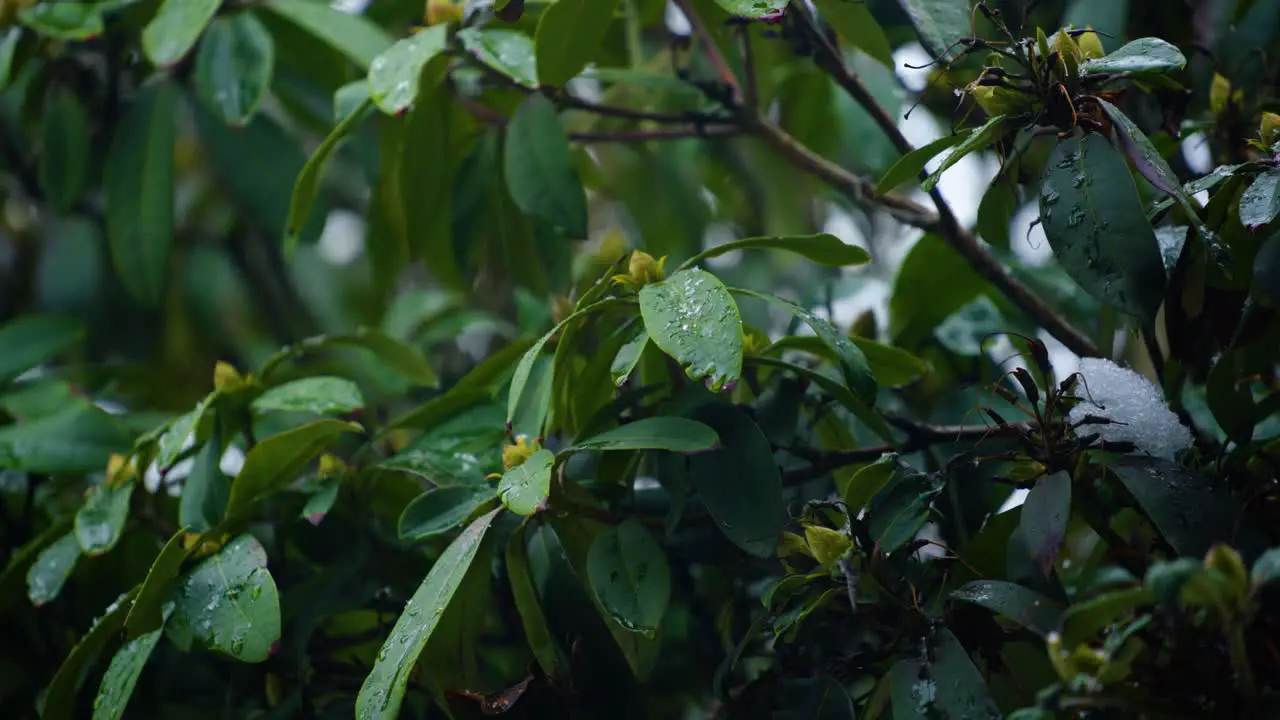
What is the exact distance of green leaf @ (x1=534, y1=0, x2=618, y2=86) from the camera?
0.89 meters

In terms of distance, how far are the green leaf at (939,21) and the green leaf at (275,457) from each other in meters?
0.56

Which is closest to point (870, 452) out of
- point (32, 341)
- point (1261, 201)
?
point (1261, 201)

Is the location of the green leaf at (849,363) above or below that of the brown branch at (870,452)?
above

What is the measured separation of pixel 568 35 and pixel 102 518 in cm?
59

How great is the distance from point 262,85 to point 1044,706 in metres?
0.98

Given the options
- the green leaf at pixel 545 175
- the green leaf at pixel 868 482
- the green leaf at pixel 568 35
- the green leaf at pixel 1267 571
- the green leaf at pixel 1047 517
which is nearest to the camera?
the green leaf at pixel 1267 571

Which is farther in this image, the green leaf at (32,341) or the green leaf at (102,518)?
the green leaf at (32,341)

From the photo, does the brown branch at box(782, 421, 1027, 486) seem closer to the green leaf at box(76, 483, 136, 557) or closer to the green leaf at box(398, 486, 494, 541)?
the green leaf at box(398, 486, 494, 541)

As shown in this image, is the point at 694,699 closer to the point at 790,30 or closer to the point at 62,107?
the point at 790,30

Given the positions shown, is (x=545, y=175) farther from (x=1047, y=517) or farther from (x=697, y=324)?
(x=1047, y=517)

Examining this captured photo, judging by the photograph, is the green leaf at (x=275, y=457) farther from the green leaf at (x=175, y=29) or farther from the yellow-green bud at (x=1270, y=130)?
the yellow-green bud at (x=1270, y=130)

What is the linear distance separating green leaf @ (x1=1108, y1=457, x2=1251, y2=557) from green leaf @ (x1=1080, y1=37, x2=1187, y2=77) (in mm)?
254

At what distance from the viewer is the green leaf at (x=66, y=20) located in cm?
118

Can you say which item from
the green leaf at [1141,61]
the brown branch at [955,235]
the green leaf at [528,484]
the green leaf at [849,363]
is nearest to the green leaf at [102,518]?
the green leaf at [528,484]
